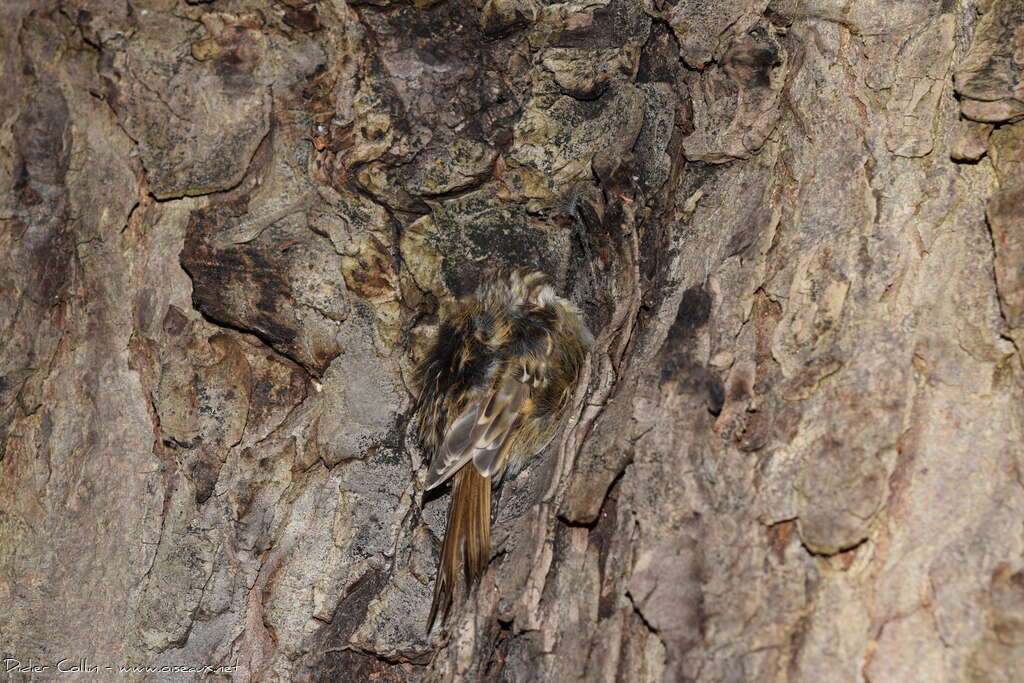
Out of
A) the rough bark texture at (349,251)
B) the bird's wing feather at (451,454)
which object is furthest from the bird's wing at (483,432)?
the rough bark texture at (349,251)

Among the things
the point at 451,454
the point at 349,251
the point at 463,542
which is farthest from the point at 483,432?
the point at 349,251

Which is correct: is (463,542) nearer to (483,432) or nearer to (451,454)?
(451,454)

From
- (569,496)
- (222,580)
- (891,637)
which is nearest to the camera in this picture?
(891,637)

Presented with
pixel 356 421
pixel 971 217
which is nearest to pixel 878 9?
pixel 971 217

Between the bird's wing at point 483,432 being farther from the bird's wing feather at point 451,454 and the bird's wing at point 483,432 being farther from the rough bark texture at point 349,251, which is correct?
the rough bark texture at point 349,251

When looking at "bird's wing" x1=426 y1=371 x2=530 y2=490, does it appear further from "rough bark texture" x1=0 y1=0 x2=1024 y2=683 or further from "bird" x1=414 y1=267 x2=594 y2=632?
"rough bark texture" x1=0 y1=0 x2=1024 y2=683

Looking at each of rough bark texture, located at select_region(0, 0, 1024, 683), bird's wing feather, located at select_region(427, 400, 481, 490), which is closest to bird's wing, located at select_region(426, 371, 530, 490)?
bird's wing feather, located at select_region(427, 400, 481, 490)

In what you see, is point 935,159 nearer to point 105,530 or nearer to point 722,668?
point 722,668
